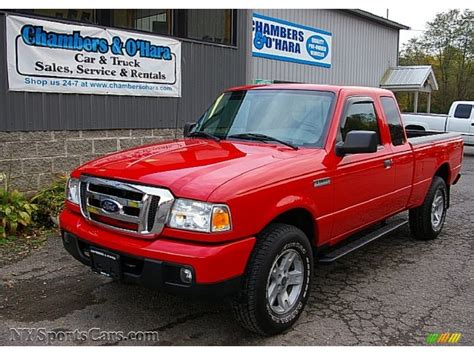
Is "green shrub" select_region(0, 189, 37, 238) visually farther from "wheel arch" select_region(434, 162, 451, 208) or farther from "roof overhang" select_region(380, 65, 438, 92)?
"roof overhang" select_region(380, 65, 438, 92)

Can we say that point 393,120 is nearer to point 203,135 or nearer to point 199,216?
point 203,135

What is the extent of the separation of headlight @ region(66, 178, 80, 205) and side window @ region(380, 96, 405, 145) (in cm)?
332

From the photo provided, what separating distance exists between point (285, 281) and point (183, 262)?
97 cm

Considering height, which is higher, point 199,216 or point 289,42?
point 289,42

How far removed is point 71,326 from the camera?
3.84 meters

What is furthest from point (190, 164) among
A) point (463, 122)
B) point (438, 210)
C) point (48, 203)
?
point (463, 122)

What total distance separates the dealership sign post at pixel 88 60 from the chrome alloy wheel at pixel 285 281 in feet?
16.7

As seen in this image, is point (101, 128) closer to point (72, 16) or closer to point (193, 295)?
point (72, 16)

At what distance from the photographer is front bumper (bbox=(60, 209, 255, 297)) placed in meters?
3.20

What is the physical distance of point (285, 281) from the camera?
382 centimetres

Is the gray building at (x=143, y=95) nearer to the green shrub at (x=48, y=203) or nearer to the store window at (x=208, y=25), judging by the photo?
the store window at (x=208, y=25)

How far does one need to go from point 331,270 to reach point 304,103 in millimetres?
1802

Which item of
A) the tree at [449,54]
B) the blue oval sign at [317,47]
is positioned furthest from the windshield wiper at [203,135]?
the tree at [449,54]

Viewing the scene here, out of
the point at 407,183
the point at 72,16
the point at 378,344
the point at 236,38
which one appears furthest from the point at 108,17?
the point at 378,344
